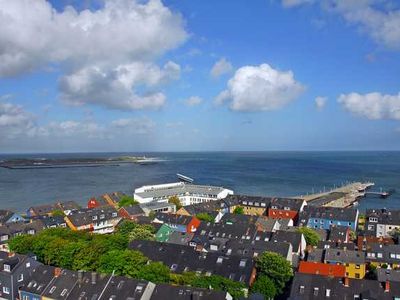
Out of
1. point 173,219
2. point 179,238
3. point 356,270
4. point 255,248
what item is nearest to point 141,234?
point 179,238

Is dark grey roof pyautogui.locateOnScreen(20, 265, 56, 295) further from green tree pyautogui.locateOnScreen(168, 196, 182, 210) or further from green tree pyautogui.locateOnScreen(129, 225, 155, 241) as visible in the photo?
green tree pyautogui.locateOnScreen(168, 196, 182, 210)

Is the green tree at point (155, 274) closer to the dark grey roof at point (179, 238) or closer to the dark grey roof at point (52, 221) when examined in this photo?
the dark grey roof at point (179, 238)

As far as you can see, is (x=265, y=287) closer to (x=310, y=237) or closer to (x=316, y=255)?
(x=316, y=255)

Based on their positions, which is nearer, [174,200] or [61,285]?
[61,285]

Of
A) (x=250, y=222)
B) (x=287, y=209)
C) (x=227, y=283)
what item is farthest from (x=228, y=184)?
(x=227, y=283)

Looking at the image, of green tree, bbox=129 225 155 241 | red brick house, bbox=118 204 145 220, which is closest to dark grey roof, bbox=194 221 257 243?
green tree, bbox=129 225 155 241

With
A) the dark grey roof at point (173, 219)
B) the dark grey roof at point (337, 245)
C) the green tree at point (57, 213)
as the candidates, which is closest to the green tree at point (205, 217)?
the dark grey roof at point (173, 219)
